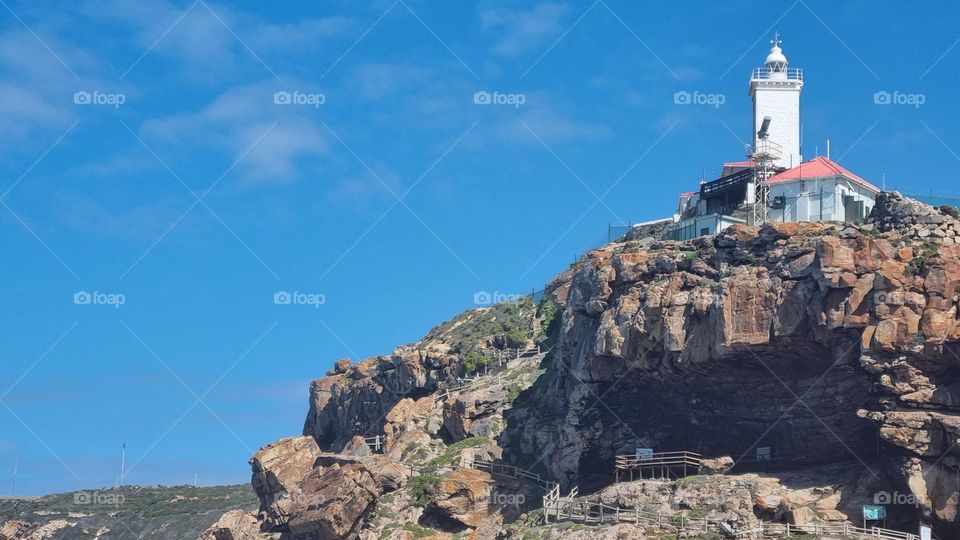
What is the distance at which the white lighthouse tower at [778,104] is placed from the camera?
9431 cm

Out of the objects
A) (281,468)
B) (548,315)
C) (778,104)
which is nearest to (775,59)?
(778,104)

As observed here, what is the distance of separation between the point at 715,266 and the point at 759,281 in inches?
182

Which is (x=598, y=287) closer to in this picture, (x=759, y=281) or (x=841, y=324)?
(x=759, y=281)

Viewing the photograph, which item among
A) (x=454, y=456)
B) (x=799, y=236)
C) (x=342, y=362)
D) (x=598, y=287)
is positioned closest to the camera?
(x=799, y=236)

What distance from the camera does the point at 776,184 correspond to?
86.8 meters

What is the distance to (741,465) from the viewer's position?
248ft

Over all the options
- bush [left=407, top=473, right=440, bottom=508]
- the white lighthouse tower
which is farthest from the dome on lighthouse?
bush [left=407, top=473, right=440, bottom=508]

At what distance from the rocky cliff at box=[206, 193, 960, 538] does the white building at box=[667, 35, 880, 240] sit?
5176 millimetres

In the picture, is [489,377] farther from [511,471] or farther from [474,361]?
[511,471]

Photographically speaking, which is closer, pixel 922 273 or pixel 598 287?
pixel 922 273

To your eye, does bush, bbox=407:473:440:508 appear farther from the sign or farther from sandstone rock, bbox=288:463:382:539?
the sign

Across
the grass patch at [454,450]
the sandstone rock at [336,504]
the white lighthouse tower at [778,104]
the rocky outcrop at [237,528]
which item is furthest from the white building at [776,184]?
the rocky outcrop at [237,528]

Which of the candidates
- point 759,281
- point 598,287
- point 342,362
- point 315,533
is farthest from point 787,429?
point 342,362

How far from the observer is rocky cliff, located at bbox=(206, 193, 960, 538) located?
2648 inches
